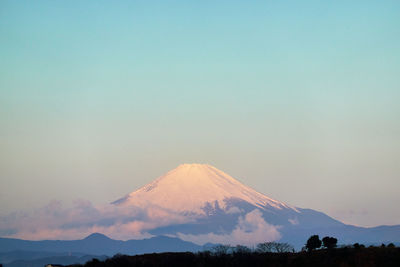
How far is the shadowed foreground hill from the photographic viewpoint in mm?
104312

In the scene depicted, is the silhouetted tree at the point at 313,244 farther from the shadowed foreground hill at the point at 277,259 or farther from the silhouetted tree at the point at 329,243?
the shadowed foreground hill at the point at 277,259

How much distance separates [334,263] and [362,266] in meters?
5.40

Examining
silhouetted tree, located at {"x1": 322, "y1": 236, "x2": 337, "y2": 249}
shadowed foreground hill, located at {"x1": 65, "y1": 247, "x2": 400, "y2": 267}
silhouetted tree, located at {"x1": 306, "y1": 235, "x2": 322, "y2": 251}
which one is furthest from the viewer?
silhouetted tree, located at {"x1": 306, "y1": 235, "x2": 322, "y2": 251}

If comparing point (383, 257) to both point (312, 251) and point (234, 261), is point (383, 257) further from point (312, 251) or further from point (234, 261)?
point (234, 261)

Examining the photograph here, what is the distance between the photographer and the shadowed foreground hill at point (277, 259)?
104 meters

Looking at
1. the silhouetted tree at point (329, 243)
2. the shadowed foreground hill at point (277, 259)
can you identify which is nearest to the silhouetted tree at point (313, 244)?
the silhouetted tree at point (329, 243)

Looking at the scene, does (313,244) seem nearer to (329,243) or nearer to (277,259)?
(329,243)

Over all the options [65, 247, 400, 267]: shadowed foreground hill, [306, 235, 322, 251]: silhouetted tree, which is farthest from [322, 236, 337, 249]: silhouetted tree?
[65, 247, 400, 267]: shadowed foreground hill

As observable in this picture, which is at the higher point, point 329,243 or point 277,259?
point 329,243

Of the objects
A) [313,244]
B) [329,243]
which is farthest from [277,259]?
[329,243]

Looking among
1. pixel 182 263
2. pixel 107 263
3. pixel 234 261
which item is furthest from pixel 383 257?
pixel 107 263

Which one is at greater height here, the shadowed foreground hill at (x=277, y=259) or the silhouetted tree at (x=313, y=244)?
the silhouetted tree at (x=313, y=244)

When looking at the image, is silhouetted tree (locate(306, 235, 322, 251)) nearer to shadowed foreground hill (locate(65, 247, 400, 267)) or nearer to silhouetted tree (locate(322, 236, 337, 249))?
silhouetted tree (locate(322, 236, 337, 249))

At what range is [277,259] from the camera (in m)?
117
